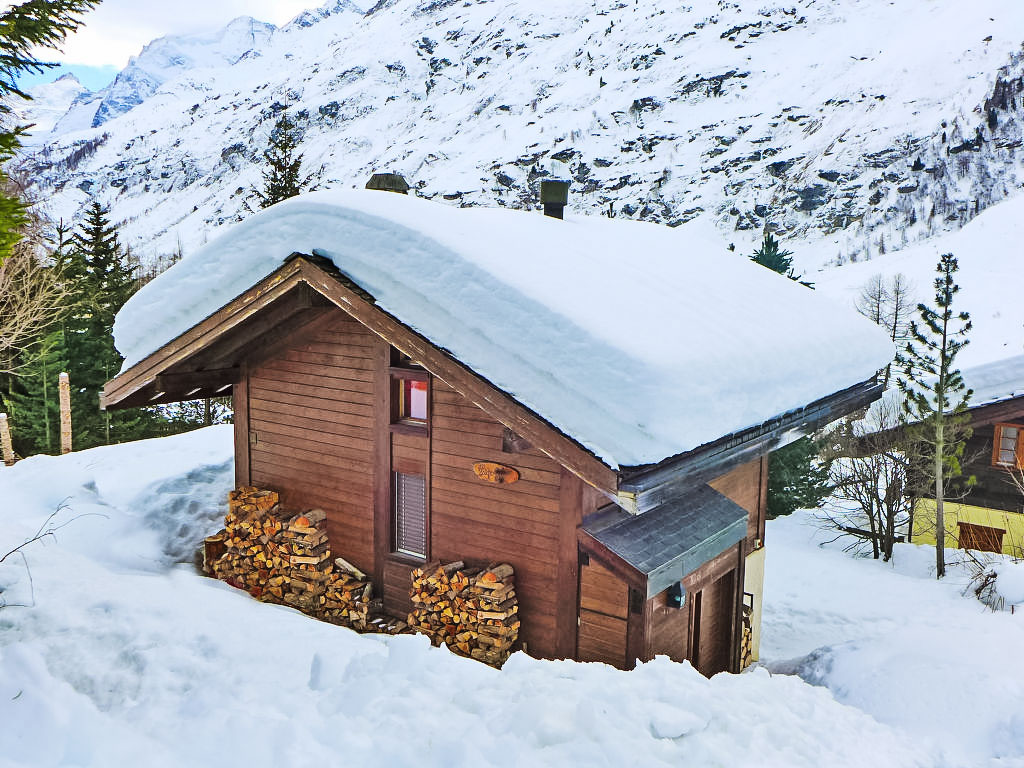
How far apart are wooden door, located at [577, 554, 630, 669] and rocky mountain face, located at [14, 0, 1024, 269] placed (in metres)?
58.6

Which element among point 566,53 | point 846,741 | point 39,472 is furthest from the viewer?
point 566,53

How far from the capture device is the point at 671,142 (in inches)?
5438

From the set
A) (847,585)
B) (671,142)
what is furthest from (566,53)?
(847,585)

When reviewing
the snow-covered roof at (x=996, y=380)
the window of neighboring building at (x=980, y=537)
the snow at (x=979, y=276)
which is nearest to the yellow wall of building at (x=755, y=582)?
the snow-covered roof at (x=996, y=380)

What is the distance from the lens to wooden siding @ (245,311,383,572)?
7918mm

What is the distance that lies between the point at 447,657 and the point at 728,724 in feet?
6.55

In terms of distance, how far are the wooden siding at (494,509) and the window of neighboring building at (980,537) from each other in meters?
16.3

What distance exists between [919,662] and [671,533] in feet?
10.4

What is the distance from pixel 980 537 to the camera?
60.7 feet

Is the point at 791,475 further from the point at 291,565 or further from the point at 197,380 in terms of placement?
the point at 197,380

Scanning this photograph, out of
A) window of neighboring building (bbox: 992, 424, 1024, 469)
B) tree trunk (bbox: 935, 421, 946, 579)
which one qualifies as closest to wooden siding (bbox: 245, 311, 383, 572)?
tree trunk (bbox: 935, 421, 946, 579)

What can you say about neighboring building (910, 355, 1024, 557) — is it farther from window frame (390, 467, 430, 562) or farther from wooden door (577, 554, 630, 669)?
window frame (390, 467, 430, 562)

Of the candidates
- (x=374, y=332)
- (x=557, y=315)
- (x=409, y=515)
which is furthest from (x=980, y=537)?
(x=374, y=332)

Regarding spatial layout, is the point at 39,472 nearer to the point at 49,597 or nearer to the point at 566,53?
the point at 49,597
